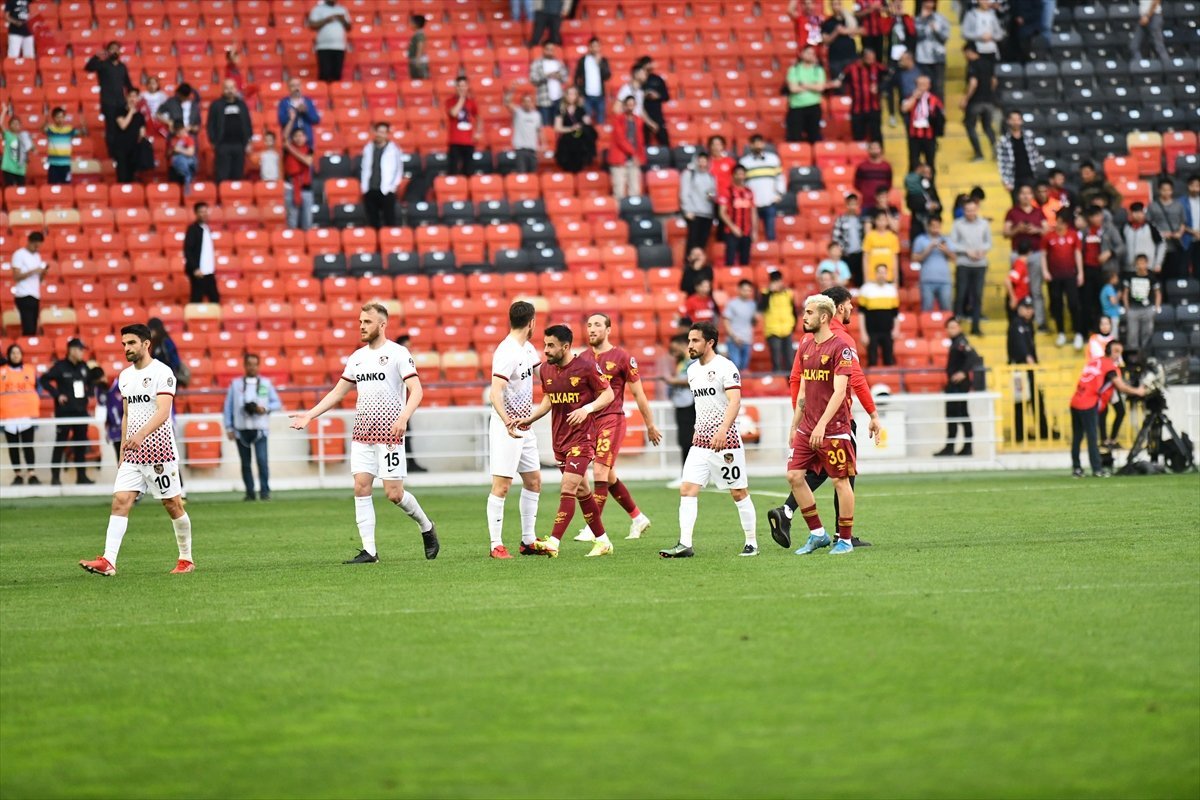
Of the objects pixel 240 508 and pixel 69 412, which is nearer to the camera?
pixel 240 508

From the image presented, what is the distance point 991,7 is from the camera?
1176 inches

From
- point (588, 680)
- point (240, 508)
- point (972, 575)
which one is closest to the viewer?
point (588, 680)

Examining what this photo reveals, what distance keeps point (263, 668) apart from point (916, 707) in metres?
3.19

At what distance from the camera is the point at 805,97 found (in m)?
28.9

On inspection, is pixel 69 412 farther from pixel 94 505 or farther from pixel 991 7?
pixel 991 7

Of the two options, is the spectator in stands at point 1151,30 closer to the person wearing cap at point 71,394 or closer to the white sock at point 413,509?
the person wearing cap at point 71,394

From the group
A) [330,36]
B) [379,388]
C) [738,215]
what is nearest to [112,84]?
[330,36]

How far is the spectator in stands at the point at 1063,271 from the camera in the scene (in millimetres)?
25641

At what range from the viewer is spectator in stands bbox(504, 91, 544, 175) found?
2859 cm

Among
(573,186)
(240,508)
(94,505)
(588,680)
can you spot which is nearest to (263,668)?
(588,680)

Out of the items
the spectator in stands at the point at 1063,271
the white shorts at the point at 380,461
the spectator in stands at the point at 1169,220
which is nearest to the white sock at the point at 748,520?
the white shorts at the point at 380,461

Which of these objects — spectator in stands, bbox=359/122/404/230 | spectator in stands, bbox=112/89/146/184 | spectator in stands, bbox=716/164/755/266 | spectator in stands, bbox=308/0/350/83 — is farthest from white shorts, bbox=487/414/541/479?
spectator in stands, bbox=308/0/350/83

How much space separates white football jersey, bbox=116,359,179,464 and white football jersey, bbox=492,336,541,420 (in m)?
2.57

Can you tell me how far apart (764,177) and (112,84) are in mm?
11568
